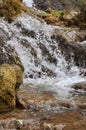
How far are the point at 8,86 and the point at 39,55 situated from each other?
6.61 m

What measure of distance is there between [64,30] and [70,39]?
1.14 m

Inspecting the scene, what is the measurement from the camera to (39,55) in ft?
50.3

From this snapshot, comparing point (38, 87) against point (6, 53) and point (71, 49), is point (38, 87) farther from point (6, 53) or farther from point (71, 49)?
point (71, 49)

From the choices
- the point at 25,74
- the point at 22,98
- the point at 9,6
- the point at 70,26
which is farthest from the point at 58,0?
the point at 22,98

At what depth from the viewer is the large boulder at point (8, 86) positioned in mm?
8594

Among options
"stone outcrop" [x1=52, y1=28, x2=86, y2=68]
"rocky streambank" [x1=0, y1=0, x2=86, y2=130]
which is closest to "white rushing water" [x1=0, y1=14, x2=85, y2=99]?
"rocky streambank" [x1=0, y1=0, x2=86, y2=130]

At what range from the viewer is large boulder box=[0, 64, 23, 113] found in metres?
8.59

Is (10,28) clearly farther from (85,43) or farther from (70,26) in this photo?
(70,26)

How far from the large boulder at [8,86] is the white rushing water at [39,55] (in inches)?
122

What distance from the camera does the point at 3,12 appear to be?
1691 cm

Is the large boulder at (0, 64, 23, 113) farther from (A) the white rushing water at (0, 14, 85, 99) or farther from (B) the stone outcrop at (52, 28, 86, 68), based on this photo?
(B) the stone outcrop at (52, 28, 86, 68)

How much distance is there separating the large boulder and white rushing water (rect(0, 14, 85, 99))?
3088 millimetres

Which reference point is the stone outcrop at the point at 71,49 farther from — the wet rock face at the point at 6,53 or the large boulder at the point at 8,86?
the large boulder at the point at 8,86

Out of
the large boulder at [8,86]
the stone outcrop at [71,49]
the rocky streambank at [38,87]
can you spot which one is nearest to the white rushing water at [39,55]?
the rocky streambank at [38,87]
